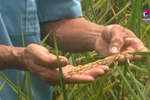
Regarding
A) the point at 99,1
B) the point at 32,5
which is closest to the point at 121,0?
the point at 99,1

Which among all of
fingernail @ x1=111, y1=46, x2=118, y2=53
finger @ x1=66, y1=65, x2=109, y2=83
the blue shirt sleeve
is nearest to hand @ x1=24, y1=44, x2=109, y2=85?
finger @ x1=66, y1=65, x2=109, y2=83

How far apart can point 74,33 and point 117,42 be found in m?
0.28

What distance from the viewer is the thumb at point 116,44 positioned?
1.11 meters

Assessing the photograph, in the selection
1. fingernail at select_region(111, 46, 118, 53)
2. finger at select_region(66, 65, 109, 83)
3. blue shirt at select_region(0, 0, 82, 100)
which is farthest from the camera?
blue shirt at select_region(0, 0, 82, 100)

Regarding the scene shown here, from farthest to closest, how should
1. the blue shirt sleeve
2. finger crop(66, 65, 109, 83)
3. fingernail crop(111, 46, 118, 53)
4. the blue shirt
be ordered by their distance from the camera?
the blue shirt sleeve → the blue shirt → fingernail crop(111, 46, 118, 53) → finger crop(66, 65, 109, 83)

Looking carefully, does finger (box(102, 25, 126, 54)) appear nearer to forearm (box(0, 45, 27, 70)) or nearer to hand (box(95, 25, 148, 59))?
hand (box(95, 25, 148, 59))

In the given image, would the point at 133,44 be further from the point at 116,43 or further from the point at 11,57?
the point at 11,57

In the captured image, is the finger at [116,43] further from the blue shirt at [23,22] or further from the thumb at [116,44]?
the blue shirt at [23,22]

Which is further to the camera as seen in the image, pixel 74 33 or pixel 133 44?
pixel 74 33

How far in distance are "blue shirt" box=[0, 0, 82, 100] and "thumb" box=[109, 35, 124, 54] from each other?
8.9 inches

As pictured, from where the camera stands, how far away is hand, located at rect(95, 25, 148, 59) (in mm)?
1128

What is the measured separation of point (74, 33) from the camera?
4.59ft

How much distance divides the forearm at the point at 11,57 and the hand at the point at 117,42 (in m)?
0.17

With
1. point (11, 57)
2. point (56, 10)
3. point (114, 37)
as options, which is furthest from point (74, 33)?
point (11, 57)
